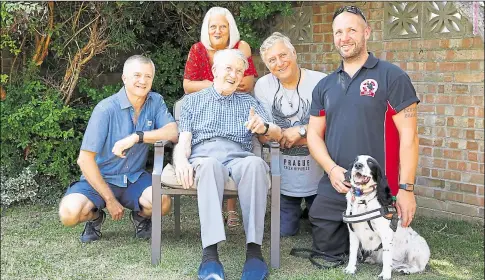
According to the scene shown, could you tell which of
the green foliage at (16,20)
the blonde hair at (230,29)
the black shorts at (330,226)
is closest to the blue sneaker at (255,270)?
the black shorts at (330,226)

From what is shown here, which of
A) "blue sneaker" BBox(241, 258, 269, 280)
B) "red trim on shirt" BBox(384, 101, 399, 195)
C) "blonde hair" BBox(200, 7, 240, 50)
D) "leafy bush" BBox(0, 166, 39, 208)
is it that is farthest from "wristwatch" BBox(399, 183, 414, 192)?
"leafy bush" BBox(0, 166, 39, 208)

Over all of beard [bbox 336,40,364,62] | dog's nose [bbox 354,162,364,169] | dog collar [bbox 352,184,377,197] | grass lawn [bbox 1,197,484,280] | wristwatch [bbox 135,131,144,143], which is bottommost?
grass lawn [bbox 1,197,484,280]

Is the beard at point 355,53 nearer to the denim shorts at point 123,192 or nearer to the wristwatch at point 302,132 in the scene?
the wristwatch at point 302,132

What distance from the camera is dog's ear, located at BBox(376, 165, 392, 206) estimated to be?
302 centimetres

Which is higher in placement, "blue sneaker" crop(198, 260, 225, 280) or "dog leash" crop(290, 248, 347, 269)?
"blue sneaker" crop(198, 260, 225, 280)

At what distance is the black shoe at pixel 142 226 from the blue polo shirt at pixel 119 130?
11.1 inches

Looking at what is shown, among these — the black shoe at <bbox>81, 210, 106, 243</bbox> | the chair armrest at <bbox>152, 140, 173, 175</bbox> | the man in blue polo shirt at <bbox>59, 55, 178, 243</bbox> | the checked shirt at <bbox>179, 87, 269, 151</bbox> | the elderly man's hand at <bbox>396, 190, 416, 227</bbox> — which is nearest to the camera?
the elderly man's hand at <bbox>396, 190, 416, 227</bbox>

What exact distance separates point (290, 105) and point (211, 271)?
1.35 m

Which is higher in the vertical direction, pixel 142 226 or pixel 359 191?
pixel 359 191

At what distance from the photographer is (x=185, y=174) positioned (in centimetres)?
321

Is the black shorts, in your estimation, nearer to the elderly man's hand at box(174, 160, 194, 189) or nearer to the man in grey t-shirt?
the man in grey t-shirt

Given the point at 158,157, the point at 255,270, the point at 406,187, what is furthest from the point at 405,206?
the point at 158,157

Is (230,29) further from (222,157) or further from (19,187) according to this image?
(19,187)

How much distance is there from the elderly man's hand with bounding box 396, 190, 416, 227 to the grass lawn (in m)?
0.32
